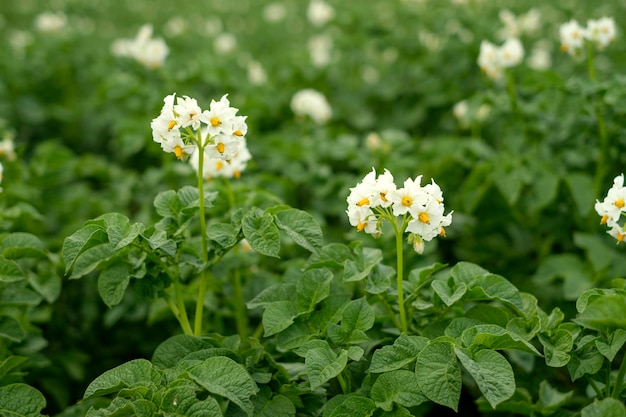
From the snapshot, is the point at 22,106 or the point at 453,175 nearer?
the point at 453,175

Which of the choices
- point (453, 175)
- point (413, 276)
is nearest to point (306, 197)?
point (453, 175)

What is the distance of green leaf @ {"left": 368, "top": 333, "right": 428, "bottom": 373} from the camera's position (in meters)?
1.83

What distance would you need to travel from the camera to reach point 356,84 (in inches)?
194

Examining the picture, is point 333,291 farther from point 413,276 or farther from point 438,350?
point 438,350

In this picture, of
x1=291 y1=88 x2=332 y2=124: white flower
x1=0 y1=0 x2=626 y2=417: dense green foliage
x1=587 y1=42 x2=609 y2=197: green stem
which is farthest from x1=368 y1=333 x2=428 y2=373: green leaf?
x1=291 y1=88 x2=332 y2=124: white flower

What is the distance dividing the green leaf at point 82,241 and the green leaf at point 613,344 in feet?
4.39

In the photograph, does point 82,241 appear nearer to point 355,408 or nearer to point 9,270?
point 9,270

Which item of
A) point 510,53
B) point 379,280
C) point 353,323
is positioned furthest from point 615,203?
point 510,53

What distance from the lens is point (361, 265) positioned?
2.09 m

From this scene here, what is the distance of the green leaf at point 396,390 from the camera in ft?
5.78

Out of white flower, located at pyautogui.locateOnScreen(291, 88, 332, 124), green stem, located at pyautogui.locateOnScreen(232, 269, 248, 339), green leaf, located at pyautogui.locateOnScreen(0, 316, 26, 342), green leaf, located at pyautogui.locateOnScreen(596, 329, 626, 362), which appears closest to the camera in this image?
green leaf, located at pyautogui.locateOnScreen(596, 329, 626, 362)

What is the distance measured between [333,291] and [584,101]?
4.77 feet

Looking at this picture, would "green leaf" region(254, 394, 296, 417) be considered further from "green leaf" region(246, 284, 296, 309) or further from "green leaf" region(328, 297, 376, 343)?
"green leaf" region(246, 284, 296, 309)

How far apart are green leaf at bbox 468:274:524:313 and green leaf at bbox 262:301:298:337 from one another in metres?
0.50
